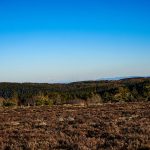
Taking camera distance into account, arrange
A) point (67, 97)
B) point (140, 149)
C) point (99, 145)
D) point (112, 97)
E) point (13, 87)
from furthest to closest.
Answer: point (13, 87) < point (67, 97) < point (112, 97) < point (99, 145) < point (140, 149)

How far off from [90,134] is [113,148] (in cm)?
400

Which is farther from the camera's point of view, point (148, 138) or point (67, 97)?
point (67, 97)

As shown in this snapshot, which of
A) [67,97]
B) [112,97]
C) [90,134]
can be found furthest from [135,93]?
[90,134]

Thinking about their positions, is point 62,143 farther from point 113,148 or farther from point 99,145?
point 113,148

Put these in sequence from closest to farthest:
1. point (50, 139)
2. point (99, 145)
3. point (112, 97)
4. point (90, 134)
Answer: point (99, 145), point (50, 139), point (90, 134), point (112, 97)

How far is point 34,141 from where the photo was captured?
12.9 meters

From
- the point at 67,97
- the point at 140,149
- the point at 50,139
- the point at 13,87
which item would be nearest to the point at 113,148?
the point at 140,149

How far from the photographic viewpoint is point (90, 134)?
14.4 meters

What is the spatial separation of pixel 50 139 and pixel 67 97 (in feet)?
326

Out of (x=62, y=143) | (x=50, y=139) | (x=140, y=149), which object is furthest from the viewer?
(x=50, y=139)

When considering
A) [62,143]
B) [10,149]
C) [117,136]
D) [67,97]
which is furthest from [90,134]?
[67,97]

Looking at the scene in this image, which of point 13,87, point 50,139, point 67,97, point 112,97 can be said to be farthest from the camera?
point 13,87

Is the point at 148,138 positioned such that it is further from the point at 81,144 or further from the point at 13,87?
the point at 13,87

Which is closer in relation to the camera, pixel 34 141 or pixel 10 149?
pixel 10 149
